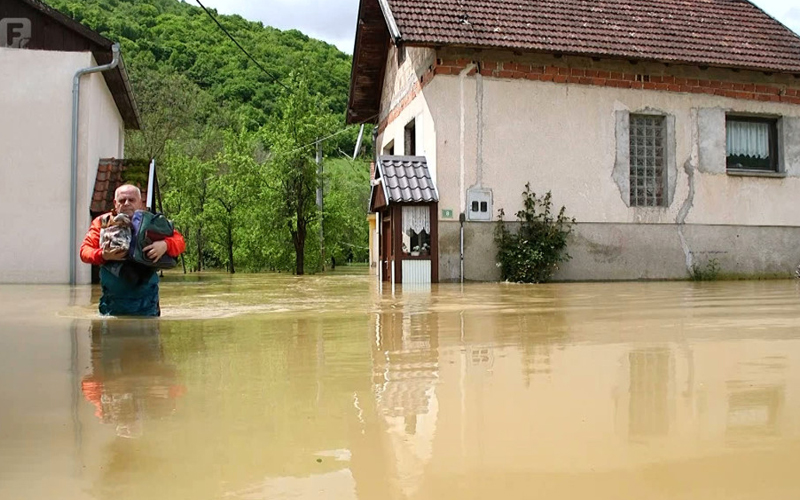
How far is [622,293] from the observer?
12.2 metres

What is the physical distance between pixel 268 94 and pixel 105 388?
126 ft

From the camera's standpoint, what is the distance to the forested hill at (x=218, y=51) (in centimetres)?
3503

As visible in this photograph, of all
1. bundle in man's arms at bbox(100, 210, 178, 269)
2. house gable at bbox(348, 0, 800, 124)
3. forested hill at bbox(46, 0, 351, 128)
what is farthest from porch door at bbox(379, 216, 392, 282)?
forested hill at bbox(46, 0, 351, 128)

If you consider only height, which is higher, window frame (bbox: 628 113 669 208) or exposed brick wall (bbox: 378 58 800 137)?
exposed brick wall (bbox: 378 58 800 137)

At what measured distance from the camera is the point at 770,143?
18688mm

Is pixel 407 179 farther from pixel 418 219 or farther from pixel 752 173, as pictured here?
pixel 752 173

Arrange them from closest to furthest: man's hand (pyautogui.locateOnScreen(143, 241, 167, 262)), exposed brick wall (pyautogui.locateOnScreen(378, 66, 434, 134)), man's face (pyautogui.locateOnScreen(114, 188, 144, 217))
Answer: man's hand (pyautogui.locateOnScreen(143, 241, 167, 262))
man's face (pyautogui.locateOnScreen(114, 188, 144, 217))
exposed brick wall (pyautogui.locateOnScreen(378, 66, 434, 134))

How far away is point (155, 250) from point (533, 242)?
35.6 feet

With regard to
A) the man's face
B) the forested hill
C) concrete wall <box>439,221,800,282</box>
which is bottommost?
concrete wall <box>439,221,800,282</box>

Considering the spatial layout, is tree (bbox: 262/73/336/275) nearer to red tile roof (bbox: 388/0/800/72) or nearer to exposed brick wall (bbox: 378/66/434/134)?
exposed brick wall (bbox: 378/66/434/134)

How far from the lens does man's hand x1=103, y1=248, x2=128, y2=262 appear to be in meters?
6.53

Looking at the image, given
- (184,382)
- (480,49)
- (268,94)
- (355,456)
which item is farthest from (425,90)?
(268,94)

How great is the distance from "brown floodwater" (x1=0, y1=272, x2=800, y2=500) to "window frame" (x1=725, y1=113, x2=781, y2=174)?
42.0ft

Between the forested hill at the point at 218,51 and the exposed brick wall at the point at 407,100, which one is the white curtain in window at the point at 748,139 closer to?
the exposed brick wall at the point at 407,100
